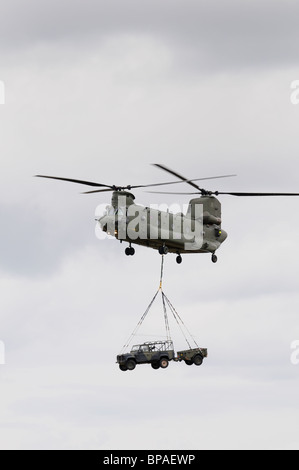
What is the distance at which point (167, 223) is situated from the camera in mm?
69750

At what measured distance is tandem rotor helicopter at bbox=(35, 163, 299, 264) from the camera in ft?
218

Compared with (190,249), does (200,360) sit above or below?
below

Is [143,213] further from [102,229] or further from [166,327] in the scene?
[166,327]

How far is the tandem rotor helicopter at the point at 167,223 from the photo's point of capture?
66.6 metres

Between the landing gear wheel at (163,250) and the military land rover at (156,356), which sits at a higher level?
the landing gear wheel at (163,250)

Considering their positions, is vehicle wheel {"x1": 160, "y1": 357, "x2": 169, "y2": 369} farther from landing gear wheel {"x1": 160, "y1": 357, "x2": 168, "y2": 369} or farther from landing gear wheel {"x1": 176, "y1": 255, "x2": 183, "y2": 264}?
landing gear wheel {"x1": 176, "y1": 255, "x2": 183, "y2": 264}

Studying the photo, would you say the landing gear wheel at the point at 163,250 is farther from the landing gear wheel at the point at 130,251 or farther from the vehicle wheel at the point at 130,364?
the vehicle wheel at the point at 130,364

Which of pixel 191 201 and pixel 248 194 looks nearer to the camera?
pixel 248 194

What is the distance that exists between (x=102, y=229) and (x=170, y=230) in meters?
5.57

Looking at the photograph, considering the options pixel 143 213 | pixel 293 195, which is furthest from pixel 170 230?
pixel 293 195

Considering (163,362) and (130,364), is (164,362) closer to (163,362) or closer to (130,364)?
(163,362)

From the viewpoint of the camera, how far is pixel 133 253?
223 feet

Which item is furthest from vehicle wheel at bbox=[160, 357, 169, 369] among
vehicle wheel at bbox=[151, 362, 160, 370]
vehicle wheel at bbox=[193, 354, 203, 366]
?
vehicle wheel at bbox=[193, 354, 203, 366]

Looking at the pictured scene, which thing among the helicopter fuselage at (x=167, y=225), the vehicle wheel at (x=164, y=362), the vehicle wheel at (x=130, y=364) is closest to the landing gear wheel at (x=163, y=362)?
the vehicle wheel at (x=164, y=362)
